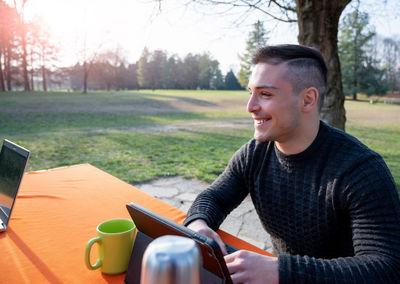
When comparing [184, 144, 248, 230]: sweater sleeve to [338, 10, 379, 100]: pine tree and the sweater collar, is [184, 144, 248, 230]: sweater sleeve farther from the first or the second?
Answer: [338, 10, 379, 100]: pine tree

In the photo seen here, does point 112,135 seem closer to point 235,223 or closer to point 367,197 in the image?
point 235,223

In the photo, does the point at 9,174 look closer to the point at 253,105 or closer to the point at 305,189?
the point at 253,105

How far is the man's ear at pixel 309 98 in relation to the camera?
1.61 meters

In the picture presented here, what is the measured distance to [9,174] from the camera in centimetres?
154

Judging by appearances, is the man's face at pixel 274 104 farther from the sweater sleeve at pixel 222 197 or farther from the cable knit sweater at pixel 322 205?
the sweater sleeve at pixel 222 197

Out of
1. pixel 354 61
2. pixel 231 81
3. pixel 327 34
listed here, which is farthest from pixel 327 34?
pixel 231 81

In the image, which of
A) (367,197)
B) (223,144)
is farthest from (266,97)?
(223,144)

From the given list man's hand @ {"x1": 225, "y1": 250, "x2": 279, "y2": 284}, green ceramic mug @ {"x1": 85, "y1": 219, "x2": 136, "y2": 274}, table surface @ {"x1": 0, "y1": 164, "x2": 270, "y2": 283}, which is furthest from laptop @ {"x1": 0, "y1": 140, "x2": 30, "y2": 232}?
man's hand @ {"x1": 225, "y1": 250, "x2": 279, "y2": 284}

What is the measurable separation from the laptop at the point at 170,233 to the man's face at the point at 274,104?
898 mm

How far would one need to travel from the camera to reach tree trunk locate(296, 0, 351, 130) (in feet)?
13.6

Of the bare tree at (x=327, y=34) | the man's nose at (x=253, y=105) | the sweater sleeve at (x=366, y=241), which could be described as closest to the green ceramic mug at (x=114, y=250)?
the sweater sleeve at (x=366, y=241)

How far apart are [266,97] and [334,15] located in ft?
11.5

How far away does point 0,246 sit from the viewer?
130cm

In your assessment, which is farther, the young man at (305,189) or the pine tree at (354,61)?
the pine tree at (354,61)
